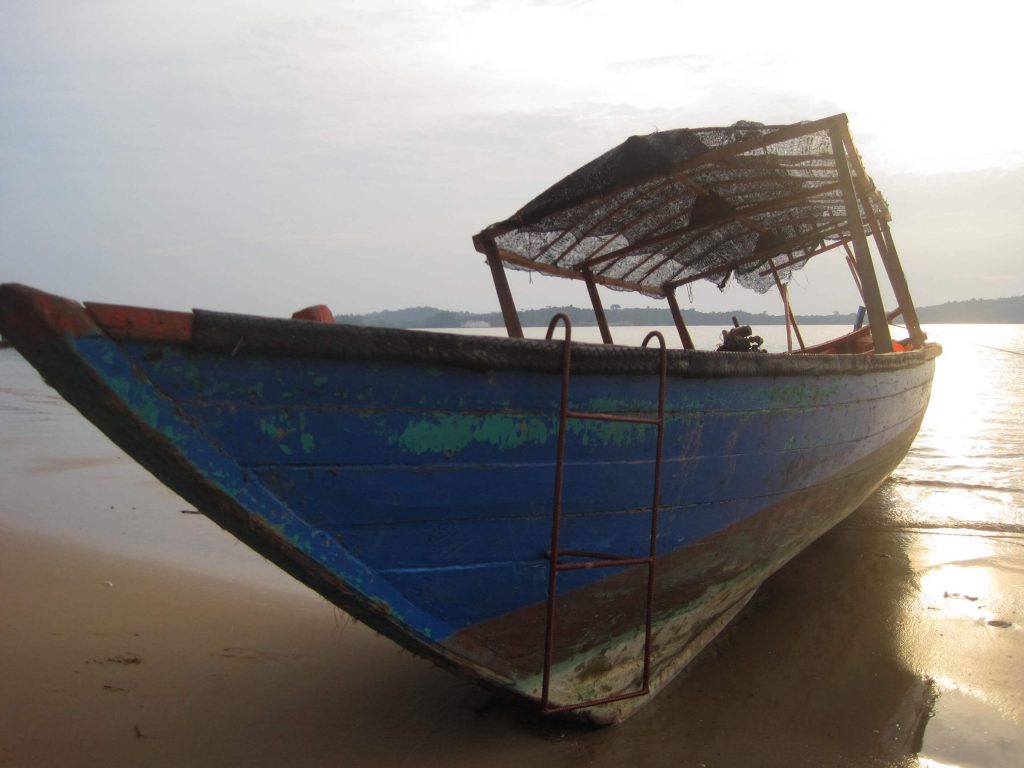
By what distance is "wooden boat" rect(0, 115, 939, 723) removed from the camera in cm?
188

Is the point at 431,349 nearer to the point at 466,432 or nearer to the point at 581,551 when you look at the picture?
the point at 466,432

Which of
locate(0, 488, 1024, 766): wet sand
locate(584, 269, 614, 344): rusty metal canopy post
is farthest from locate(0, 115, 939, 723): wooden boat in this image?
locate(584, 269, 614, 344): rusty metal canopy post

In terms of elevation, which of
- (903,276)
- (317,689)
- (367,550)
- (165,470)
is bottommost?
(317,689)

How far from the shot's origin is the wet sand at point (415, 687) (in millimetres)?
2736

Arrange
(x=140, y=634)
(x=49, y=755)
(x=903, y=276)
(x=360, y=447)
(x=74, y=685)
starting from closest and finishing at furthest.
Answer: (x=360, y=447)
(x=49, y=755)
(x=74, y=685)
(x=140, y=634)
(x=903, y=276)

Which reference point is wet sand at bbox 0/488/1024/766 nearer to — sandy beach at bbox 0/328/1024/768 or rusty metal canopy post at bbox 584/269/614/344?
sandy beach at bbox 0/328/1024/768

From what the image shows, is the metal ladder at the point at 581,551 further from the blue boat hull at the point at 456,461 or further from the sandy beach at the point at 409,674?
the sandy beach at the point at 409,674

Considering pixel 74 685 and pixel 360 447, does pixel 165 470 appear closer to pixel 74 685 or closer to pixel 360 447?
pixel 360 447

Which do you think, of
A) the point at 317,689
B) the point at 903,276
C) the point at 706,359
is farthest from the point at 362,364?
the point at 903,276

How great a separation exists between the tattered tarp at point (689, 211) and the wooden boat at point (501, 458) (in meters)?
0.04

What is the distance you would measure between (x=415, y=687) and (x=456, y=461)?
57.2 inches

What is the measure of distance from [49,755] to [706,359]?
2638 mm

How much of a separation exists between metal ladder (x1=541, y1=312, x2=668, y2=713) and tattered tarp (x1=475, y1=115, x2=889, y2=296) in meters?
1.56

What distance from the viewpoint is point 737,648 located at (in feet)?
12.4
